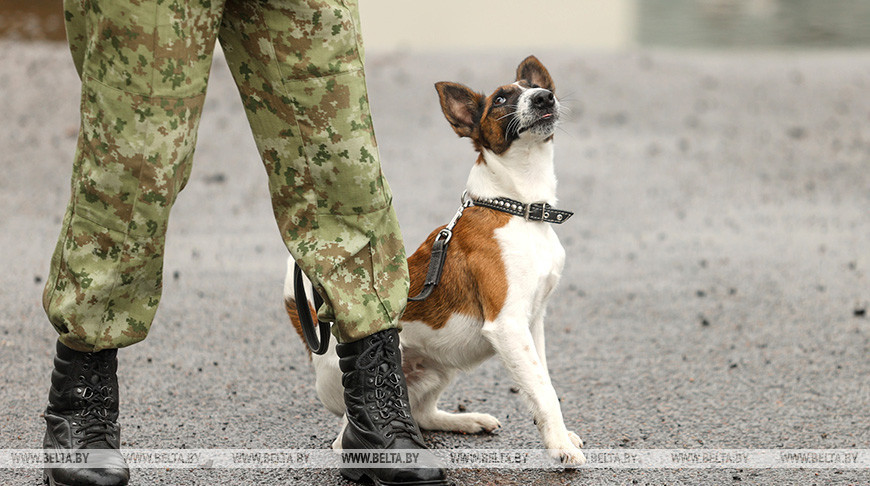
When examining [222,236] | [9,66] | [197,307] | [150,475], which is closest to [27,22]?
[9,66]

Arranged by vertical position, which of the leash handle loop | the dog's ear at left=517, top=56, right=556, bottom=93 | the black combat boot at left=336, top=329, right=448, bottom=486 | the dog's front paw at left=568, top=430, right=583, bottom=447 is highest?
the dog's ear at left=517, top=56, right=556, bottom=93

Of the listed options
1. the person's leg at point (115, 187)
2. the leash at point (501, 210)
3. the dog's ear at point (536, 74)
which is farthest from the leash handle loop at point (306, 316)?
the dog's ear at point (536, 74)

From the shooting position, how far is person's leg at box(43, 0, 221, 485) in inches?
89.4

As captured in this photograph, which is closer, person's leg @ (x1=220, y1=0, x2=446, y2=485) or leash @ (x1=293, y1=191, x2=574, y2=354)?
person's leg @ (x1=220, y1=0, x2=446, y2=485)

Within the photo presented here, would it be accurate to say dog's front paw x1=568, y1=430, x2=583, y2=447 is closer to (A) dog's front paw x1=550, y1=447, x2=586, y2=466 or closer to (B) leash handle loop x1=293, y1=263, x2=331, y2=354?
(A) dog's front paw x1=550, y1=447, x2=586, y2=466

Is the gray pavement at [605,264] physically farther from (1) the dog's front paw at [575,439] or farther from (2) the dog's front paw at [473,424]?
(1) the dog's front paw at [575,439]

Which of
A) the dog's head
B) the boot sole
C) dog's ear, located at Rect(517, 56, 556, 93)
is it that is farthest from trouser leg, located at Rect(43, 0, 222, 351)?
dog's ear, located at Rect(517, 56, 556, 93)

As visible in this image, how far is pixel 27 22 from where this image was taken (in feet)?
35.9

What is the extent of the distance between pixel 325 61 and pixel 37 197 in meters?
5.62

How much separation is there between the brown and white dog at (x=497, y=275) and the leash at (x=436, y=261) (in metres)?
0.02

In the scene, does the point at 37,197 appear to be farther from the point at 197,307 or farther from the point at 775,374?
the point at 775,374

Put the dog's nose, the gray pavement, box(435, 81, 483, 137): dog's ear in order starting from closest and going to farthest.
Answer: the dog's nose, box(435, 81, 483, 137): dog's ear, the gray pavement

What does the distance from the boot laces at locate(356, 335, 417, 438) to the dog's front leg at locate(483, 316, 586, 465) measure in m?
0.31

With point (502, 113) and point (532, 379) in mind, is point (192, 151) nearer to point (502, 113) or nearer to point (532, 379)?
point (502, 113)
